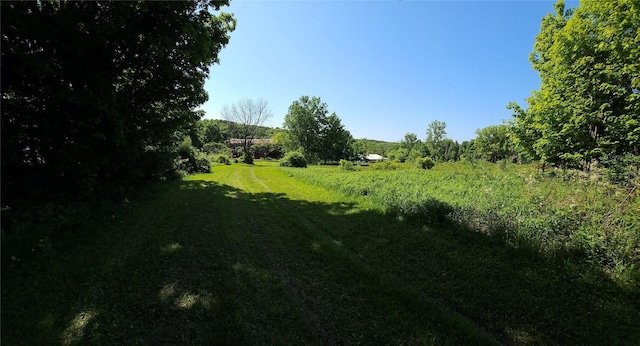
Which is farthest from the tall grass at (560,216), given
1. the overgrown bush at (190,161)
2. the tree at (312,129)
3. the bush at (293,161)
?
the tree at (312,129)

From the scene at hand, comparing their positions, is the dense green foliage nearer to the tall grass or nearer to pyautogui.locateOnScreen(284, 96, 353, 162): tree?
the tall grass

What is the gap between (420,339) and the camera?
3.05m

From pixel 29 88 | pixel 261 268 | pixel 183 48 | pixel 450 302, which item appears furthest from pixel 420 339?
pixel 183 48

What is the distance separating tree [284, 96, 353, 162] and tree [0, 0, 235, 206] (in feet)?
156

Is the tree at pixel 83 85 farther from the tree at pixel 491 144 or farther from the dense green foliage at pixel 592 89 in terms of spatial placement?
the tree at pixel 491 144

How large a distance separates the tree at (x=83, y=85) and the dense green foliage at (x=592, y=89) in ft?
46.9

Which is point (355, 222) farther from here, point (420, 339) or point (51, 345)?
point (51, 345)

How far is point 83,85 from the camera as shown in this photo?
6.48 m

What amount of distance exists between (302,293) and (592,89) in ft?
49.9

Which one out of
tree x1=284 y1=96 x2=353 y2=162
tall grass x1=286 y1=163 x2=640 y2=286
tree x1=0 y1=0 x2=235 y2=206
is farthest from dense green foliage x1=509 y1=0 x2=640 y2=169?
tree x1=284 y1=96 x2=353 y2=162

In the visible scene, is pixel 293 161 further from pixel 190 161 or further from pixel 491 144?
pixel 491 144

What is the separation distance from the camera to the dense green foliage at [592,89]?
10609 millimetres

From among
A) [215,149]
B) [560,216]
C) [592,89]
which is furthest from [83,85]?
[215,149]

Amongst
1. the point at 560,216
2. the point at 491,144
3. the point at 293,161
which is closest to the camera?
the point at 560,216
